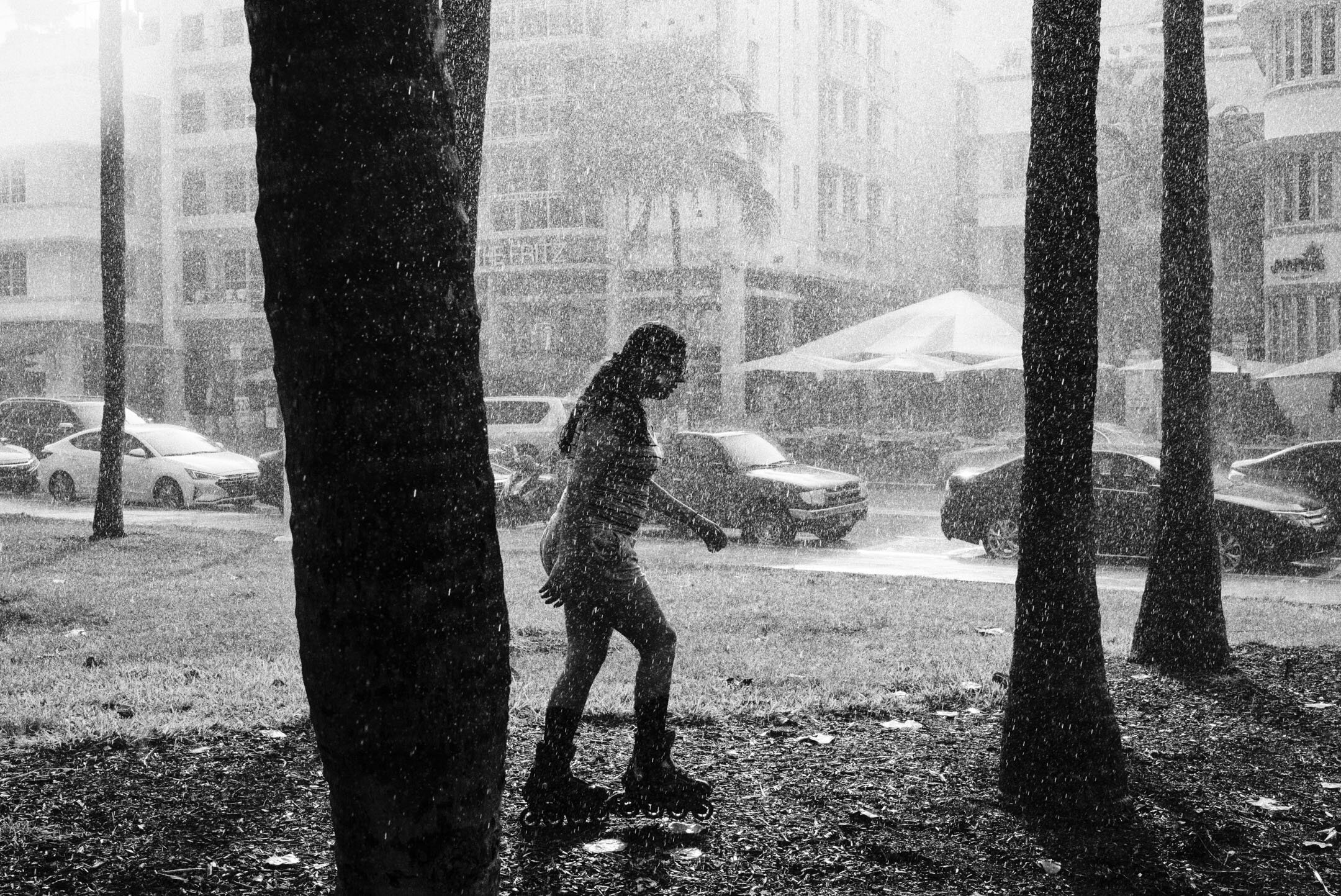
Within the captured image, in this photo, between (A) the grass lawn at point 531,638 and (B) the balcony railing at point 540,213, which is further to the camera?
(B) the balcony railing at point 540,213

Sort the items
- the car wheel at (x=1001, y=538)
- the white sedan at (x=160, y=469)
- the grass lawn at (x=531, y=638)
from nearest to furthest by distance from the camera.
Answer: the grass lawn at (x=531, y=638), the car wheel at (x=1001, y=538), the white sedan at (x=160, y=469)

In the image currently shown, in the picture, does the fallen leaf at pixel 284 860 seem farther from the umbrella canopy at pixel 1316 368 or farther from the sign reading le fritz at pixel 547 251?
the sign reading le fritz at pixel 547 251

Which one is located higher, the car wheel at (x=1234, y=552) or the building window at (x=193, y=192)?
the building window at (x=193, y=192)

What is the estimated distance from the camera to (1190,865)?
4.21 meters

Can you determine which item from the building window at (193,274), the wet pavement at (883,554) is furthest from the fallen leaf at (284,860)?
the building window at (193,274)

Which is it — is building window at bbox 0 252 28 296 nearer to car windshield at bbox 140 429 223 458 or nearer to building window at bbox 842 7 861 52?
car windshield at bbox 140 429 223 458

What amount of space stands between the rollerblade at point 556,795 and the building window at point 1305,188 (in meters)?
29.9

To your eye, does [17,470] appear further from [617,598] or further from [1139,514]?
[617,598]

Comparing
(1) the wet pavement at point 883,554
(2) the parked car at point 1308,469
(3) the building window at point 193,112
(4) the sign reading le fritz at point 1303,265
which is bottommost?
(1) the wet pavement at point 883,554

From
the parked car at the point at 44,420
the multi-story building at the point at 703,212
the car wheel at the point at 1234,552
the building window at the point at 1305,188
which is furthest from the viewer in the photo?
the multi-story building at the point at 703,212

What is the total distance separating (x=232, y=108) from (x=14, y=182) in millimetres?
7411

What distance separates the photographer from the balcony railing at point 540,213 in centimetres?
3700

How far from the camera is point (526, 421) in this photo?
72.1 ft

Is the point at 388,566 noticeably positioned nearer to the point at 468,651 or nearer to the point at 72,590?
the point at 468,651
